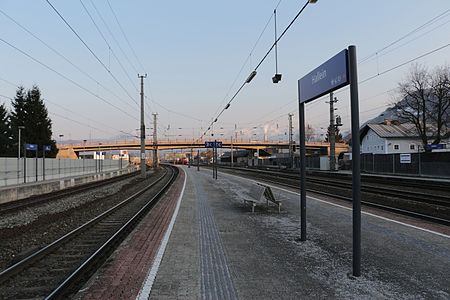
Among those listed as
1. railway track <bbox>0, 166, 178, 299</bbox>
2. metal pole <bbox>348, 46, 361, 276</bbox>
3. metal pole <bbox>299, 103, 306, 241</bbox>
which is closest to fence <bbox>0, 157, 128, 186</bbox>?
railway track <bbox>0, 166, 178, 299</bbox>

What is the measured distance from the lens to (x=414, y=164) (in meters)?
35.2

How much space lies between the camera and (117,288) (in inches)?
206

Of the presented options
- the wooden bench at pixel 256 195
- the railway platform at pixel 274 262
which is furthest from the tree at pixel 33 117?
the railway platform at pixel 274 262

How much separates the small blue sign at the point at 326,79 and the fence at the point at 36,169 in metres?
24.1

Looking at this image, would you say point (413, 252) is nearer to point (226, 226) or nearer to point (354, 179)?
point (354, 179)

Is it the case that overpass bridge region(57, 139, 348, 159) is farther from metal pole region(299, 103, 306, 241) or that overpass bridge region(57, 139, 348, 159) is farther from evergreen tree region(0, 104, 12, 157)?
metal pole region(299, 103, 306, 241)

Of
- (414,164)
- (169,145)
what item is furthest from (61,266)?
(169,145)

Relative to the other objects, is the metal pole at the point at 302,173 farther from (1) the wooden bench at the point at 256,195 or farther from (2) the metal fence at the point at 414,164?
(2) the metal fence at the point at 414,164

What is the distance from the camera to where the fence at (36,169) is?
26.6m

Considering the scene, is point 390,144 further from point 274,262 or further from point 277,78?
point 274,262

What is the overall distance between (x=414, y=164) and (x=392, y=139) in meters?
31.2

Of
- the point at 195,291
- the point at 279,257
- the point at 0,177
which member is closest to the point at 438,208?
the point at 279,257

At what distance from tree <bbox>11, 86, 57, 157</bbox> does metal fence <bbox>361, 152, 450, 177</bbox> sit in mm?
44879

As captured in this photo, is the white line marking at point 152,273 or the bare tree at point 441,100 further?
the bare tree at point 441,100
